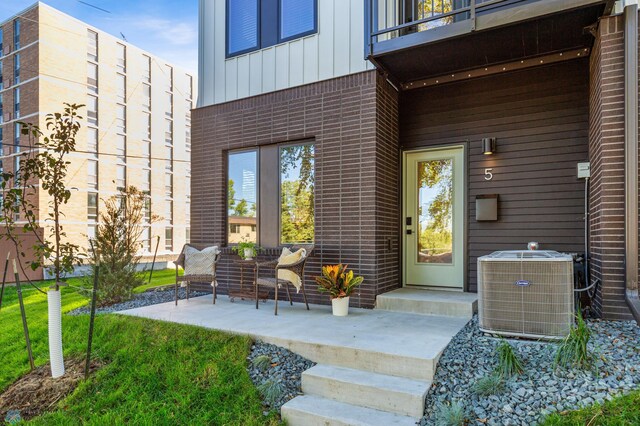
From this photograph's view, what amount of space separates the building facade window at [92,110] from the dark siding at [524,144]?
2041cm

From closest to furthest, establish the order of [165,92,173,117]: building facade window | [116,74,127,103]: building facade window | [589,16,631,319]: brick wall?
[589,16,631,319]: brick wall → [116,74,127,103]: building facade window → [165,92,173,117]: building facade window

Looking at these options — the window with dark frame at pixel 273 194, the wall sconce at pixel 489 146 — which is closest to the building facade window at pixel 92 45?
the window with dark frame at pixel 273 194

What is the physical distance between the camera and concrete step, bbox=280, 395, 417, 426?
278cm

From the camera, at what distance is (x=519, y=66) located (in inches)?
207

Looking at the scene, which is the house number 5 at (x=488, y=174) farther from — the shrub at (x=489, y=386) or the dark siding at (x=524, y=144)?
the shrub at (x=489, y=386)

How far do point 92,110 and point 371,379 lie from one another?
2271cm

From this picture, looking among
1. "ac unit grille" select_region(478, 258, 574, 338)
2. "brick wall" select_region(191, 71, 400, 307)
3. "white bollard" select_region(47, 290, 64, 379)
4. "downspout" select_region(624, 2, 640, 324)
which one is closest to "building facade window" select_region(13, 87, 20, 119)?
"brick wall" select_region(191, 71, 400, 307)

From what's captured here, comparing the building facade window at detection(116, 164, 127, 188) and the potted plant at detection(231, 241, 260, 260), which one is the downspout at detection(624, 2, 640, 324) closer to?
the potted plant at detection(231, 241, 260, 260)

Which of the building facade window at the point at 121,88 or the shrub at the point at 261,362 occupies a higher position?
the building facade window at the point at 121,88

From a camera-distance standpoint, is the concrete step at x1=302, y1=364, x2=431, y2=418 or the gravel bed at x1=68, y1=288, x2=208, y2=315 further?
the gravel bed at x1=68, y1=288, x2=208, y2=315

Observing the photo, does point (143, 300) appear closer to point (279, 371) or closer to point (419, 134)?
point (279, 371)

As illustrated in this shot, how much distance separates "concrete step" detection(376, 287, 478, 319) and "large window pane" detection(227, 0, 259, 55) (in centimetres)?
446

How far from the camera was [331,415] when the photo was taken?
9.48 ft

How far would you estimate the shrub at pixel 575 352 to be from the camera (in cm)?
288
